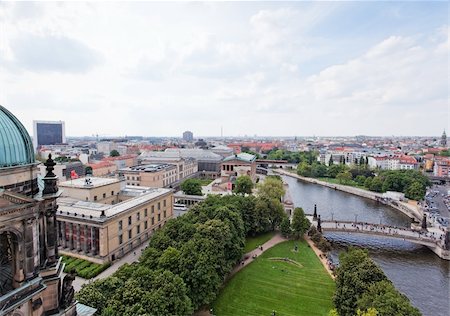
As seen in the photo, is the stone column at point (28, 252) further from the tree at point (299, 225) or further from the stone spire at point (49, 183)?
the tree at point (299, 225)

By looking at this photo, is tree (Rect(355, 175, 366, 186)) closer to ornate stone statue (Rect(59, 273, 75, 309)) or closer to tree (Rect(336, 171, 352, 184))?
tree (Rect(336, 171, 352, 184))

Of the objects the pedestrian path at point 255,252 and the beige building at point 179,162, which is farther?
the beige building at point 179,162

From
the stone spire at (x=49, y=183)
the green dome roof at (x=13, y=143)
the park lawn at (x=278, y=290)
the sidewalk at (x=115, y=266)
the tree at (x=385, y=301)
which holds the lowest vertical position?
the park lawn at (x=278, y=290)

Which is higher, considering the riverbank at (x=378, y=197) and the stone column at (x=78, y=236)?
the stone column at (x=78, y=236)

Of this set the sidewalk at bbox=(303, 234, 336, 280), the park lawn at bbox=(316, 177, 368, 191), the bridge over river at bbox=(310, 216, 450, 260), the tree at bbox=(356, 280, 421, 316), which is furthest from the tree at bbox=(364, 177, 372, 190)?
the tree at bbox=(356, 280, 421, 316)

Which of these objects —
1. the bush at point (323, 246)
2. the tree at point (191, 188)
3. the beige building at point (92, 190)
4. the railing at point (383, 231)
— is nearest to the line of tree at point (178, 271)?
the bush at point (323, 246)

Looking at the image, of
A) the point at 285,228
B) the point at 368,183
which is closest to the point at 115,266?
the point at 285,228

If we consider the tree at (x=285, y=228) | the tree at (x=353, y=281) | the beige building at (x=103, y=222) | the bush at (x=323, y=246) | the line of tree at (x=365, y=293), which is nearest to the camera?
the line of tree at (x=365, y=293)
